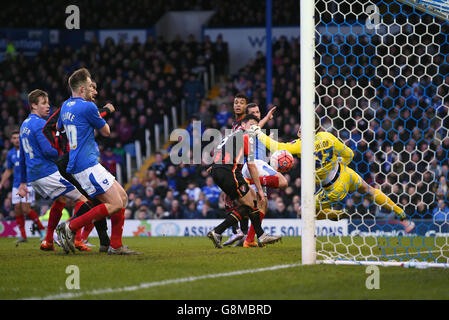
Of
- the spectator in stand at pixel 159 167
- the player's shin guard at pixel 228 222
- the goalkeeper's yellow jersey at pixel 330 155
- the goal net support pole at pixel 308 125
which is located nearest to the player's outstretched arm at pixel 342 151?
the goalkeeper's yellow jersey at pixel 330 155

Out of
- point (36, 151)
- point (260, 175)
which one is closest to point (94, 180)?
point (36, 151)

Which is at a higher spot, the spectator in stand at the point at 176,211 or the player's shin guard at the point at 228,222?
the player's shin guard at the point at 228,222

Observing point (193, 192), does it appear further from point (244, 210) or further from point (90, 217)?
point (90, 217)

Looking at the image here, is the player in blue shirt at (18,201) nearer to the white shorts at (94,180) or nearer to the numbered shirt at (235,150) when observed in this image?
the numbered shirt at (235,150)

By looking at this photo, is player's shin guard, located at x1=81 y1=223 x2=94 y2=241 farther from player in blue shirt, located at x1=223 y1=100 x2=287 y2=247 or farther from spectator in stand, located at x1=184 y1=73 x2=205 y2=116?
spectator in stand, located at x1=184 y1=73 x2=205 y2=116

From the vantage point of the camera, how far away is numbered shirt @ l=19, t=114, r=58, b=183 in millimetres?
8672

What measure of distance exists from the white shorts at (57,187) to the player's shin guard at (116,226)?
52.4 inches

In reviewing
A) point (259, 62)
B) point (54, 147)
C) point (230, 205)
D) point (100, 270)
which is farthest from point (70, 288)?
point (259, 62)

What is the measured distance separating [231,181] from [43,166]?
2.52 meters

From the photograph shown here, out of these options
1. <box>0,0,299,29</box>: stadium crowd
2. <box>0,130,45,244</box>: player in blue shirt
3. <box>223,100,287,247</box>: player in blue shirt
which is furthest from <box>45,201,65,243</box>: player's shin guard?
<box>0,0,299,29</box>: stadium crowd

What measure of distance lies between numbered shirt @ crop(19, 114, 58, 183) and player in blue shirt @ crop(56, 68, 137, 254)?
1.50 m

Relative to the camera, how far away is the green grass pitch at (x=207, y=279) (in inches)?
182

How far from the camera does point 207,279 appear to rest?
5.32 m
